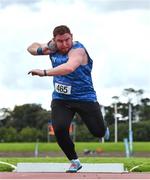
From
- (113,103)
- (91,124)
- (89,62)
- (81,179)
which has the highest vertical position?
(113,103)

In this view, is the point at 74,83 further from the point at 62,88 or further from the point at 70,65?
the point at 70,65

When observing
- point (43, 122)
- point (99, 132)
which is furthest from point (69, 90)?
point (43, 122)

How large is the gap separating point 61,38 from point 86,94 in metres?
0.95

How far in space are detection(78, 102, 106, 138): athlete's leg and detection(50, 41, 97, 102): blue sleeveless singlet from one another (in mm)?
118

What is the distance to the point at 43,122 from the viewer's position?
388 ft

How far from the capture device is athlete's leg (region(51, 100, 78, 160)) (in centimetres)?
950

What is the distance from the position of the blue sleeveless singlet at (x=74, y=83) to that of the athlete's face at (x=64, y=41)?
0.36ft

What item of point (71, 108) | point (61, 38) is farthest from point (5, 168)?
point (61, 38)

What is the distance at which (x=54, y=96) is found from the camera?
964cm

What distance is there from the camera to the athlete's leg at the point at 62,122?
31.2ft

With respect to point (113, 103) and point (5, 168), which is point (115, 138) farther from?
point (5, 168)

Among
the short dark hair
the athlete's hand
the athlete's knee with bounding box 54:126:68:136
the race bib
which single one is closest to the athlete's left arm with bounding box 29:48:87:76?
the athlete's hand

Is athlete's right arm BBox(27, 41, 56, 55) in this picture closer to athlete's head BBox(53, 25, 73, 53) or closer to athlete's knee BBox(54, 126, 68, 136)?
athlete's head BBox(53, 25, 73, 53)

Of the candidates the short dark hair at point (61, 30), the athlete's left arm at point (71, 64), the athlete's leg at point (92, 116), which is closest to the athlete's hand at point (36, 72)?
the athlete's left arm at point (71, 64)
